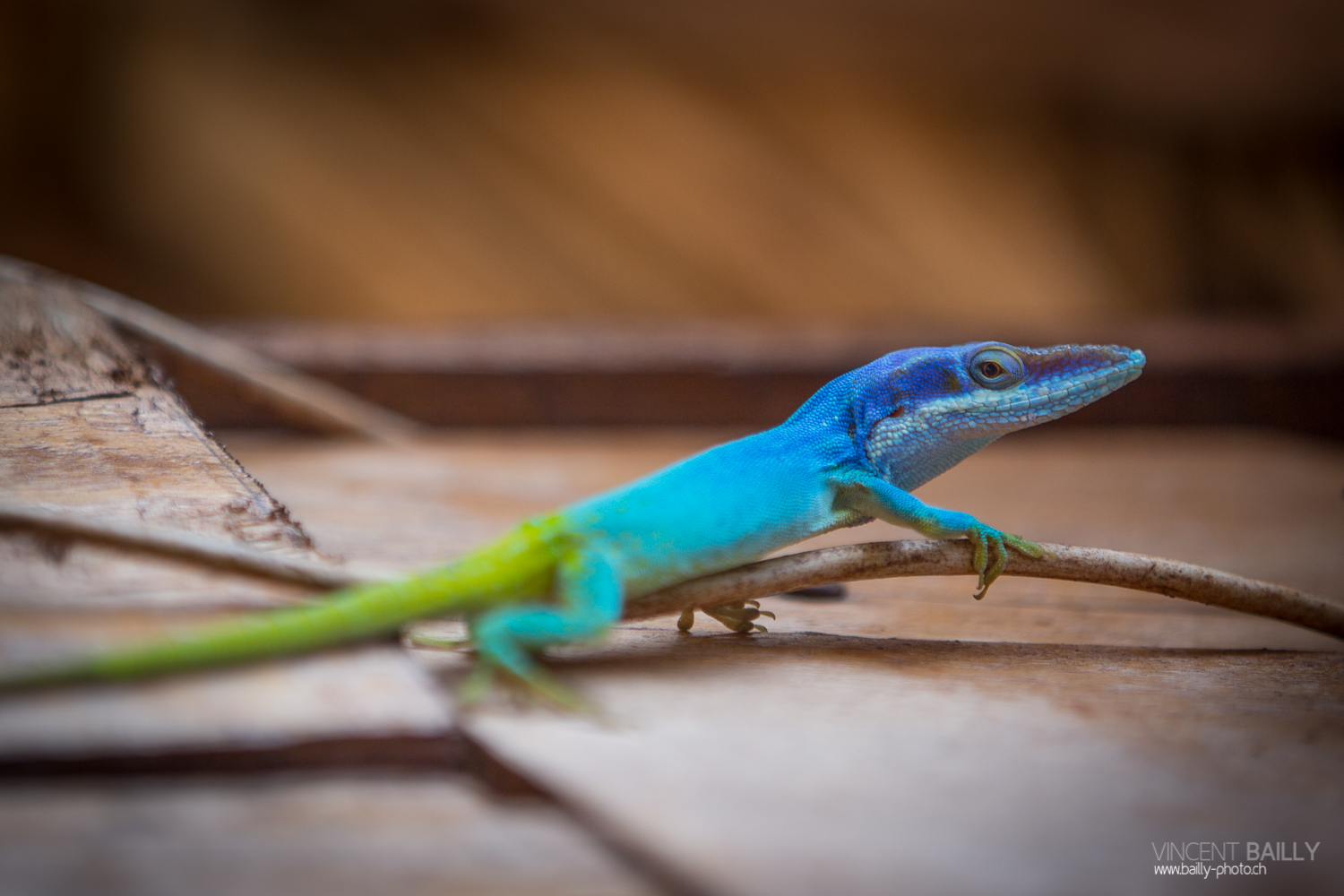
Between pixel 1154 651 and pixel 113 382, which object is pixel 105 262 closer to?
pixel 113 382

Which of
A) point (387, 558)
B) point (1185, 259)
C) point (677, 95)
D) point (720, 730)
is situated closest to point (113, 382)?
point (387, 558)

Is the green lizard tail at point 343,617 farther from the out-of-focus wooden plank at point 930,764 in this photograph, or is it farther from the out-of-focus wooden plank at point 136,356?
the out-of-focus wooden plank at point 136,356

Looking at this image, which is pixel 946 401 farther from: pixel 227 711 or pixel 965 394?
pixel 227 711

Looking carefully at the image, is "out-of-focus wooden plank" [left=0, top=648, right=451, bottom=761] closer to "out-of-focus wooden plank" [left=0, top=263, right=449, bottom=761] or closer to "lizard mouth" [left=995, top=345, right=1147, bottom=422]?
"out-of-focus wooden plank" [left=0, top=263, right=449, bottom=761]

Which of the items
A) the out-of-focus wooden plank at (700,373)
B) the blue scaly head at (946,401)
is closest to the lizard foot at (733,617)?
the blue scaly head at (946,401)

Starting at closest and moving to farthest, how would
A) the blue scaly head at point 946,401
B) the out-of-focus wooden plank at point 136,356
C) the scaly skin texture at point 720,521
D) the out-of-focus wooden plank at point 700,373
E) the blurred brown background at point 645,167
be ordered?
the scaly skin texture at point 720,521, the blue scaly head at point 946,401, the out-of-focus wooden plank at point 136,356, the out-of-focus wooden plank at point 700,373, the blurred brown background at point 645,167

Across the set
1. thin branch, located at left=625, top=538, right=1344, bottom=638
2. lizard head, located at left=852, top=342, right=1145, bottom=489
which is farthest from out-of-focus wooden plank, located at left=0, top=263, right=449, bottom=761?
lizard head, located at left=852, top=342, right=1145, bottom=489
